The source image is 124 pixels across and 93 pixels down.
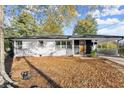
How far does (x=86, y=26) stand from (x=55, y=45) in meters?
10.3

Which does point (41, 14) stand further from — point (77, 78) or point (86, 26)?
point (86, 26)

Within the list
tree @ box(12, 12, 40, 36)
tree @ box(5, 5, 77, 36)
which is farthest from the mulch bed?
tree @ box(12, 12, 40, 36)

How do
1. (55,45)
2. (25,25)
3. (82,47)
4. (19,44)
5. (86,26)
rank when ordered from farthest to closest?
(86,26), (25,25), (82,47), (55,45), (19,44)

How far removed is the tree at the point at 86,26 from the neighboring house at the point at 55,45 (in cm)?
593

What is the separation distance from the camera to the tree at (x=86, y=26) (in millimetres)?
32625

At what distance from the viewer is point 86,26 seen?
3475 centimetres

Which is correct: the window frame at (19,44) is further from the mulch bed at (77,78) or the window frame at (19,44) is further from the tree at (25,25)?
the mulch bed at (77,78)

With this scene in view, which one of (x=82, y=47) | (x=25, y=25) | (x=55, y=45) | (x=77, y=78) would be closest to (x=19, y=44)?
(x=25, y=25)

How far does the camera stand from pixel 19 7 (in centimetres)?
1883

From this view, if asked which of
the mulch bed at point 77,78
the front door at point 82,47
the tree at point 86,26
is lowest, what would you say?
the mulch bed at point 77,78

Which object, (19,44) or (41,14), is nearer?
(41,14)

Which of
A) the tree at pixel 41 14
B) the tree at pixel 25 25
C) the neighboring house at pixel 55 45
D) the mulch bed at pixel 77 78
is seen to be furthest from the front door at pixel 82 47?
the mulch bed at pixel 77 78
